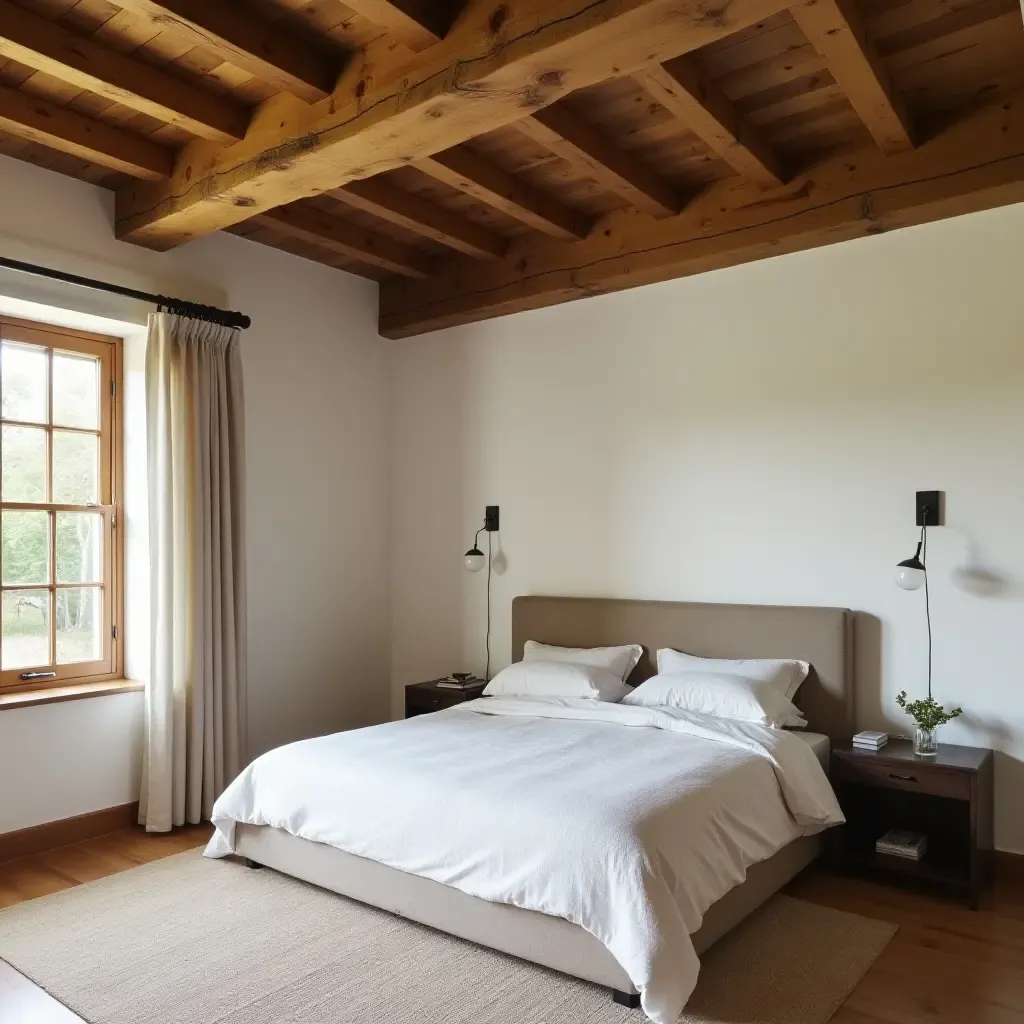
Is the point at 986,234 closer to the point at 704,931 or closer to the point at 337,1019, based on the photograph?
the point at 704,931

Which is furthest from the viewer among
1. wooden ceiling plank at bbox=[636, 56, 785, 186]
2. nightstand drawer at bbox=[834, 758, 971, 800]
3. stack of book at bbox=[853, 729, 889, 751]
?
stack of book at bbox=[853, 729, 889, 751]

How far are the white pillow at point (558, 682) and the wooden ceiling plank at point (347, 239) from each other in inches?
88.4

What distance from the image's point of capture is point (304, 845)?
3.23 metres

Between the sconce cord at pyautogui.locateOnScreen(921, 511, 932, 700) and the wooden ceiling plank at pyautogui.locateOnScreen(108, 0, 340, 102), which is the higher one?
the wooden ceiling plank at pyautogui.locateOnScreen(108, 0, 340, 102)

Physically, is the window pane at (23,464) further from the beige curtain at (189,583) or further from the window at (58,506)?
the beige curtain at (189,583)

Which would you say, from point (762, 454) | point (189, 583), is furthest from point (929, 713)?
point (189, 583)

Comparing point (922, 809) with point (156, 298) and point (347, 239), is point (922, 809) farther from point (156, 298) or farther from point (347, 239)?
point (156, 298)

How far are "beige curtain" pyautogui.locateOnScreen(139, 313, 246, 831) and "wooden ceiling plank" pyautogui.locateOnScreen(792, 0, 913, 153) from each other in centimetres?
289

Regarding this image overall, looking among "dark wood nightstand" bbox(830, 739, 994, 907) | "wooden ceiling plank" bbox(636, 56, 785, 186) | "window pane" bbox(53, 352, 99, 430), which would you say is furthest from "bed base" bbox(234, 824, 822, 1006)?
"wooden ceiling plank" bbox(636, 56, 785, 186)

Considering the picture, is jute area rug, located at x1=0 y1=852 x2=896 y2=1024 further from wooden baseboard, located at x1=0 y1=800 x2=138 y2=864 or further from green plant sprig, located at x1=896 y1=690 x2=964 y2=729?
green plant sprig, located at x1=896 y1=690 x2=964 y2=729

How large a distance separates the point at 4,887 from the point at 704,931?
260 cm

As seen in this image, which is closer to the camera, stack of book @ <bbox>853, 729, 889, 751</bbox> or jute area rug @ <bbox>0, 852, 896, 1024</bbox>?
jute area rug @ <bbox>0, 852, 896, 1024</bbox>

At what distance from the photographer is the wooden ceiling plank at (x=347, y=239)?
14.1 ft

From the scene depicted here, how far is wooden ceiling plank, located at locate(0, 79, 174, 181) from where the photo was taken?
10.7 feet
